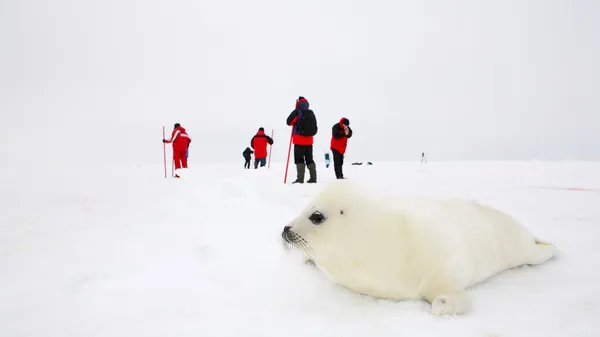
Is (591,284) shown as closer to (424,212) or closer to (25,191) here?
(424,212)

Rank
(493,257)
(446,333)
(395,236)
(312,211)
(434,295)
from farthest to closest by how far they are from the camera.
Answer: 1. (493,257)
2. (312,211)
3. (395,236)
4. (434,295)
5. (446,333)

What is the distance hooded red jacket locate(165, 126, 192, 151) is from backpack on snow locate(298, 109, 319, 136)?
18.5 ft

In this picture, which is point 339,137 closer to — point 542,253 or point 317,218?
point 542,253

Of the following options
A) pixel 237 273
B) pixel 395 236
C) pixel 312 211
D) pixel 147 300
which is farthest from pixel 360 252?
pixel 147 300

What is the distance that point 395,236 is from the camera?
76.9 inches

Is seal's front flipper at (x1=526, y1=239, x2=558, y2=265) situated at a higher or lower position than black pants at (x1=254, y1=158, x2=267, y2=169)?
higher

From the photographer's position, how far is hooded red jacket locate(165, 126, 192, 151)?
1146 centimetres

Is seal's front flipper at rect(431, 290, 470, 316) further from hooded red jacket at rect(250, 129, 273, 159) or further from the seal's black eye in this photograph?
hooded red jacket at rect(250, 129, 273, 159)

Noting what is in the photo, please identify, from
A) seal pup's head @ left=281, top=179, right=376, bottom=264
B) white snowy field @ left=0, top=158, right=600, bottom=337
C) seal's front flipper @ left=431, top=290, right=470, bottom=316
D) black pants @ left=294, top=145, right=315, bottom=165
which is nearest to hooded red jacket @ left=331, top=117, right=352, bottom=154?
black pants @ left=294, top=145, right=315, bottom=165

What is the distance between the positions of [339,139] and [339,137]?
4cm

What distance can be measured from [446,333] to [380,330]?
26 centimetres

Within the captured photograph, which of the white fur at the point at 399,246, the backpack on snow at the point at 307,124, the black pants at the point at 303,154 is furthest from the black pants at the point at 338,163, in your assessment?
the white fur at the point at 399,246

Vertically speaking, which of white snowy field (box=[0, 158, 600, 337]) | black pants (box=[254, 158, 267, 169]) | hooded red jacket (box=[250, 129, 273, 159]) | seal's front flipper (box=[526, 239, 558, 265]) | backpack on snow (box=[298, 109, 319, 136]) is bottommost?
black pants (box=[254, 158, 267, 169])

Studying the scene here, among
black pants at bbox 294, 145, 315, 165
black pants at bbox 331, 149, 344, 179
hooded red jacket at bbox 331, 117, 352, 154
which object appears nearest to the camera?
black pants at bbox 294, 145, 315, 165
